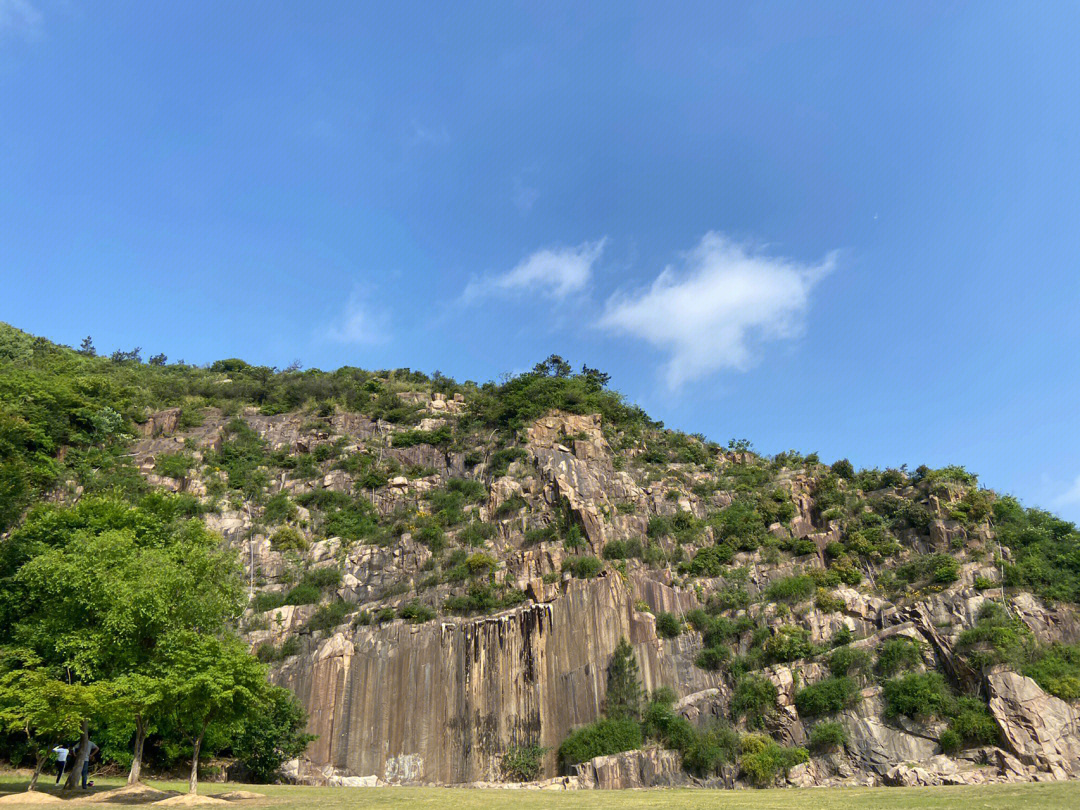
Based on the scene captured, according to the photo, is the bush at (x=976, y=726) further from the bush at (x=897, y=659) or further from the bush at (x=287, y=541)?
the bush at (x=287, y=541)

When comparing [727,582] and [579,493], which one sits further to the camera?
[579,493]

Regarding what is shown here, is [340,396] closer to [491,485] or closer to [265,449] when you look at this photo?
[265,449]

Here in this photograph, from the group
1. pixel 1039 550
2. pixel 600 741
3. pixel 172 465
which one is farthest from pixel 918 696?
pixel 172 465

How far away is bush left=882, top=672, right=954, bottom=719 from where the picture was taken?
3812cm

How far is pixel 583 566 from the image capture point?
159ft

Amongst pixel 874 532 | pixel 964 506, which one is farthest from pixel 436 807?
pixel 964 506

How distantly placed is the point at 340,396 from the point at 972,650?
198ft

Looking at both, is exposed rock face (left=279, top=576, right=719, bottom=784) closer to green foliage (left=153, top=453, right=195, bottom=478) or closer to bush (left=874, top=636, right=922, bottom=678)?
bush (left=874, top=636, right=922, bottom=678)

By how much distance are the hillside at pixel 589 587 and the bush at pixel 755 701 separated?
6.8 inches

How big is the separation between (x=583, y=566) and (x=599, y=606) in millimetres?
3786

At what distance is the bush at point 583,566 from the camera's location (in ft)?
157

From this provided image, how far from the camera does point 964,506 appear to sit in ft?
168

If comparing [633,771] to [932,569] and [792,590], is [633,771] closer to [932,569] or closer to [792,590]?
[792,590]

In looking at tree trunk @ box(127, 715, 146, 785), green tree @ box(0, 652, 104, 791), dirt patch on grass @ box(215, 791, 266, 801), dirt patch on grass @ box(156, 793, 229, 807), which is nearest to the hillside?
green tree @ box(0, 652, 104, 791)
